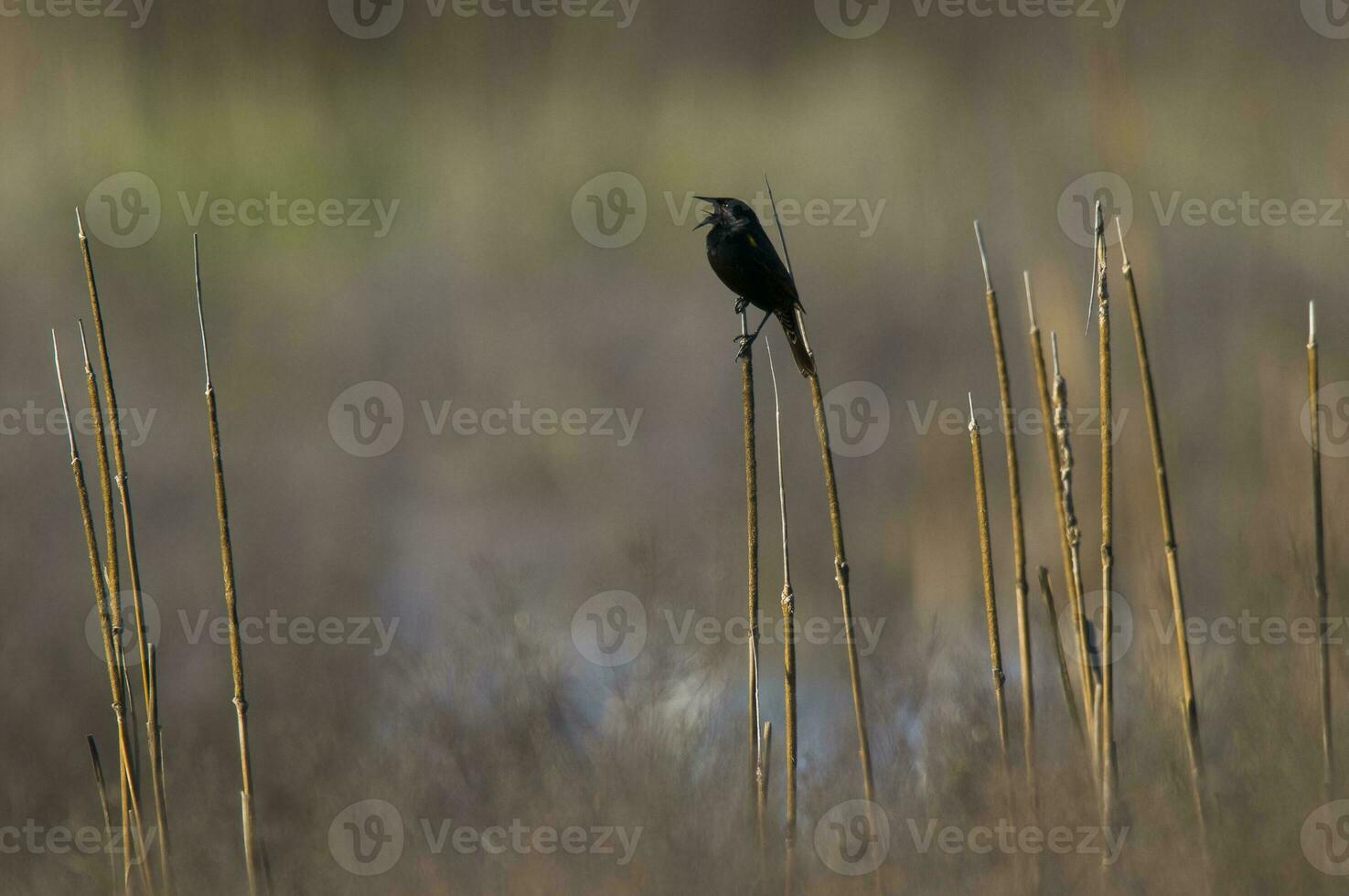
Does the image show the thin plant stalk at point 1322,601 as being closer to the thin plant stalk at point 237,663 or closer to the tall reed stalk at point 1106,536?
the tall reed stalk at point 1106,536

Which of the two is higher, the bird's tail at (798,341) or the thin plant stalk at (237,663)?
the bird's tail at (798,341)

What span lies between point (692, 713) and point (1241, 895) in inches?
42.3

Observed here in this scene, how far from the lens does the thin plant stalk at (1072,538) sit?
2.07m

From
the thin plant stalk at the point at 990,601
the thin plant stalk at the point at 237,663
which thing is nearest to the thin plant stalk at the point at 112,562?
the thin plant stalk at the point at 237,663

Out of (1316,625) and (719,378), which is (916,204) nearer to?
(719,378)

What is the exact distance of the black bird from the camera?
97.2 inches

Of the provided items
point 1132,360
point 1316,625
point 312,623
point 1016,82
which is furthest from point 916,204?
point 1316,625

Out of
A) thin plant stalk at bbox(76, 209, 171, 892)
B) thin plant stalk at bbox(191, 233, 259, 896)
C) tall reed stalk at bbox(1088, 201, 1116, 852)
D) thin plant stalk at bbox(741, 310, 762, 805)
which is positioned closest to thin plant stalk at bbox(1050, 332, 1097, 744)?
tall reed stalk at bbox(1088, 201, 1116, 852)

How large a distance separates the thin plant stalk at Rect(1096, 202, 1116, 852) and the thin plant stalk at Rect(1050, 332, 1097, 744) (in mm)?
30

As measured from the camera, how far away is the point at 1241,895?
6.37 ft

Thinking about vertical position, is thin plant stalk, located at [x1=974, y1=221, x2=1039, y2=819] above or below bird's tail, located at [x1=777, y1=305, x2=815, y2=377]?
below

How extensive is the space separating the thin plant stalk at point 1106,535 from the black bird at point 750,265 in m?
0.56

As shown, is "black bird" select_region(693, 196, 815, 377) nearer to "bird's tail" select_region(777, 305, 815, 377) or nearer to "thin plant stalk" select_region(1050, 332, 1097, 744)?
"bird's tail" select_region(777, 305, 815, 377)

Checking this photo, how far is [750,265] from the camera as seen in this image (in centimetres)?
251
